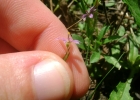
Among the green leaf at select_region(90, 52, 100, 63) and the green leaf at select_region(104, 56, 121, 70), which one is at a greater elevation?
the green leaf at select_region(90, 52, 100, 63)

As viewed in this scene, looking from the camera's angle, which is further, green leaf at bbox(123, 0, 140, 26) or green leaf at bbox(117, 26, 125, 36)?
green leaf at bbox(117, 26, 125, 36)

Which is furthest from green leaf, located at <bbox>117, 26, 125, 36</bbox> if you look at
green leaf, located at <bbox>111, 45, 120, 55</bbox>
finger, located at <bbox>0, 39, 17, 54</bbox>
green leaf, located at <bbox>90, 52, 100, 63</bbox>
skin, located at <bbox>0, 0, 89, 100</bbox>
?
finger, located at <bbox>0, 39, 17, 54</bbox>

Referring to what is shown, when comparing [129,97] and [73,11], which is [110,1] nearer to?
[73,11]

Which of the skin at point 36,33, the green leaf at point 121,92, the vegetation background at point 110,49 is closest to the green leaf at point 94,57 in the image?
the vegetation background at point 110,49

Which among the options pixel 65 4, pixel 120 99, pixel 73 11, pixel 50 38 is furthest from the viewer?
pixel 73 11

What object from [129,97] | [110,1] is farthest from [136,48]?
[110,1]

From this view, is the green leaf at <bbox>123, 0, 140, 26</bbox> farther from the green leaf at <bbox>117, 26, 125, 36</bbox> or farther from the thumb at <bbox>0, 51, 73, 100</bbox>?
the thumb at <bbox>0, 51, 73, 100</bbox>

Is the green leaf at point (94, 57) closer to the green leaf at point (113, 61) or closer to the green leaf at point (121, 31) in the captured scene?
the green leaf at point (113, 61)
